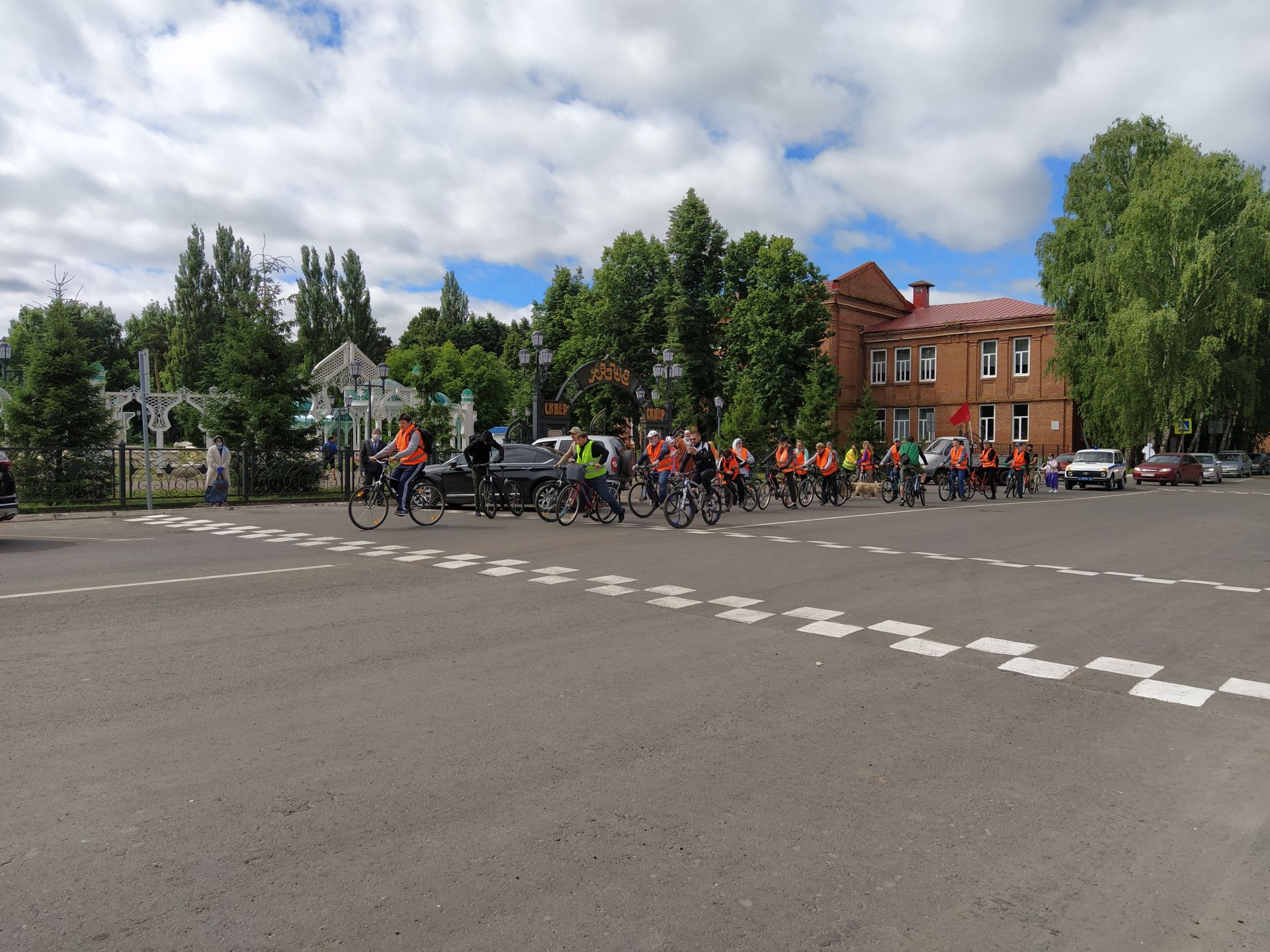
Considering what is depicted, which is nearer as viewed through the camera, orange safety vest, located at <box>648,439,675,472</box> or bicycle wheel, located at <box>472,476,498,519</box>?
orange safety vest, located at <box>648,439,675,472</box>

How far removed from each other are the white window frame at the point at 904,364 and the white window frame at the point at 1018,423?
690cm

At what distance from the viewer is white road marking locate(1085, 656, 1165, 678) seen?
5684mm

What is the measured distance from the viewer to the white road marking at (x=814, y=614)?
7305mm

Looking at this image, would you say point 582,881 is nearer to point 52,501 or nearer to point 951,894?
point 951,894

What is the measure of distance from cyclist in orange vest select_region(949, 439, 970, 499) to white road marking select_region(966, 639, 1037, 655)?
19.4m

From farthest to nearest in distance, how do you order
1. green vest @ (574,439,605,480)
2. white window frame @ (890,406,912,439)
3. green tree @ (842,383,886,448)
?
white window frame @ (890,406,912,439), green tree @ (842,383,886,448), green vest @ (574,439,605,480)

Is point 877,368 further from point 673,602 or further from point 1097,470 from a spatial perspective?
point 673,602

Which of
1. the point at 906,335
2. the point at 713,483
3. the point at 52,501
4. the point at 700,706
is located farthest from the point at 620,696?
the point at 906,335

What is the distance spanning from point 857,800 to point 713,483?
12829 mm

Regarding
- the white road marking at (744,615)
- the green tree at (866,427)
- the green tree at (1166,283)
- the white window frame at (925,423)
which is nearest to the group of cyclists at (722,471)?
the white road marking at (744,615)

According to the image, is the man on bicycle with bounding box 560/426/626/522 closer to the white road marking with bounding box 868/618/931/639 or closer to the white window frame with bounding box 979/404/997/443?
the white road marking with bounding box 868/618/931/639

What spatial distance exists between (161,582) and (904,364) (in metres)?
54.9

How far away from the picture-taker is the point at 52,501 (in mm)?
19297

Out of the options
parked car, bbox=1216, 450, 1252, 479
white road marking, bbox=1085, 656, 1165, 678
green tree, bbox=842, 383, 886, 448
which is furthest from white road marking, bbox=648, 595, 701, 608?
parked car, bbox=1216, 450, 1252, 479
